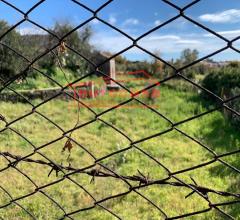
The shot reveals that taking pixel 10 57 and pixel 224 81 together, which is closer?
pixel 10 57

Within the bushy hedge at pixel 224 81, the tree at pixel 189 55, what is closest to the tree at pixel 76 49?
the bushy hedge at pixel 224 81

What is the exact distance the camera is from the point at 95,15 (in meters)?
1.17

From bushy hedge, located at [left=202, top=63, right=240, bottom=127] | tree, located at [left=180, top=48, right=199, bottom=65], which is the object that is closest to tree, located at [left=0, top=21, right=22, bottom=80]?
tree, located at [left=180, top=48, right=199, bottom=65]

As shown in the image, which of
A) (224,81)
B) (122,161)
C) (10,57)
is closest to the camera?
(10,57)

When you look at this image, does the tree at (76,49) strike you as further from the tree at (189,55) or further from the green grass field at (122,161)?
the tree at (189,55)

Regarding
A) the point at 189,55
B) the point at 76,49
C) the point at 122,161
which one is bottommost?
the point at 76,49

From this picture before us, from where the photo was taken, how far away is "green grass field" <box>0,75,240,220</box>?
15.6 feet

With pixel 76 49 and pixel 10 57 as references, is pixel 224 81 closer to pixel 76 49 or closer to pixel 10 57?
pixel 76 49

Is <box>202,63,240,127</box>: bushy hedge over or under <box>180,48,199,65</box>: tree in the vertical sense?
under

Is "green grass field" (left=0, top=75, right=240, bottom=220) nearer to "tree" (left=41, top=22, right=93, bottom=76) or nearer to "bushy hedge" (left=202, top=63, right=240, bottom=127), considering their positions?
"bushy hedge" (left=202, top=63, right=240, bottom=127)

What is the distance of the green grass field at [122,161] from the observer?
476cm

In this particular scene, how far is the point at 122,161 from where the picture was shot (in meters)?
6.77

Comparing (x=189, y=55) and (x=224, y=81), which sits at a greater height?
(x=189, y=55)

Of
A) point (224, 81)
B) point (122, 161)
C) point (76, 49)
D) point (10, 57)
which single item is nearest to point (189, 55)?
point (122, 161)
